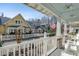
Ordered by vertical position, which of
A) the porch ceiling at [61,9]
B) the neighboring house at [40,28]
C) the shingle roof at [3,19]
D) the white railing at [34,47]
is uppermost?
the porch ceiling at [61,9]

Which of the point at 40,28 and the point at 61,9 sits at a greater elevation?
the point at 61,9

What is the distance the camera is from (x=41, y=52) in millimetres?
1894

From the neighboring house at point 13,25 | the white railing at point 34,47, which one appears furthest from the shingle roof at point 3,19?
the white railing at point 34,47

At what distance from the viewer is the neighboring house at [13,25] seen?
5.99 feet

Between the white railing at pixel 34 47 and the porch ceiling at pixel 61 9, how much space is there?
299mm

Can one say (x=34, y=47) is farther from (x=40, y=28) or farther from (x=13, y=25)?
(x=13, y=25)

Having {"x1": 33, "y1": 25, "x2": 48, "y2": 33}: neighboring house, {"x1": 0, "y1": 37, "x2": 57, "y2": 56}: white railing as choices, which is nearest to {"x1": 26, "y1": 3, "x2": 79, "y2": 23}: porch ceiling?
{"x1": 33, "y1": 25, "x2": 48, "y2": 33}: neighboring house

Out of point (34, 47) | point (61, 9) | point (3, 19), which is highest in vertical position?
point (61, 9)

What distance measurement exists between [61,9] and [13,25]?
0.60 metres

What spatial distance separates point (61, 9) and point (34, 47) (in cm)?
56

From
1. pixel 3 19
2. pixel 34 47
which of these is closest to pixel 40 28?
pixel 34 47

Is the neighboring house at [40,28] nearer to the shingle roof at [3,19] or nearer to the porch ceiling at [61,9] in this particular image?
the porch ceiling at [61,9]

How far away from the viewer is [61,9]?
1879mm

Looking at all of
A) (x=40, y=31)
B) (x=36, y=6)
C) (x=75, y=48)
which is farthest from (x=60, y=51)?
(x=36, y=6)
